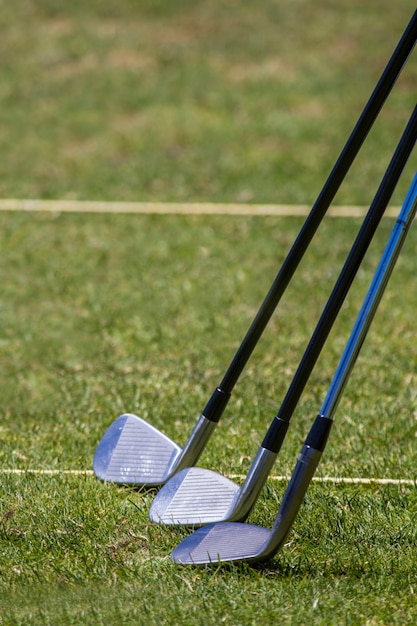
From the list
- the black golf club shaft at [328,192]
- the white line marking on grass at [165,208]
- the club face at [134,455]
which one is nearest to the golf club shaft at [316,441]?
the black golf club shaft at [328,192]

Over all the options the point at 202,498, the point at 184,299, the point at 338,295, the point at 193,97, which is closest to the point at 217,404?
the point at 202,498

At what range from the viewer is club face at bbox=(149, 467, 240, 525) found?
312 centimetres

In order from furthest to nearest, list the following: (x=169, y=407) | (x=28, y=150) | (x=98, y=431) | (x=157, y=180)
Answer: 1. (x=28, y=150)
2. (x=157, y=180)
3. (x=169, y=407)
4. (x=98, y=431)

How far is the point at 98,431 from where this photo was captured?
4262 millimetres

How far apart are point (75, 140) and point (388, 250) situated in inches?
262

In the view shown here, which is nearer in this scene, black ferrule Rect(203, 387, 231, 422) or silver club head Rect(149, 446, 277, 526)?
silver club head Rect(149, 446, 277, 526)

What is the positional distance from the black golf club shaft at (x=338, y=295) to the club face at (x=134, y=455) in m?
0.72

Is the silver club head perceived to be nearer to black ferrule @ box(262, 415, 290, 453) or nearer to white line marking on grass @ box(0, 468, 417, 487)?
black ferrule @ box(262, 415, 290, 453)

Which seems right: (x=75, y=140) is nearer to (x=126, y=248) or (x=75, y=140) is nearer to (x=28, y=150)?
(x=28, y=150)

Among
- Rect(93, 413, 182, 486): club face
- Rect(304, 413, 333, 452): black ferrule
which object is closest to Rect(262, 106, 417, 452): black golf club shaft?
Rect(304, 413, 333, 452): black ferrule

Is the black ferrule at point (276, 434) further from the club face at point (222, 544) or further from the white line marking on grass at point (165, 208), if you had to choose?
the white line marking on grass at point (165, 208)

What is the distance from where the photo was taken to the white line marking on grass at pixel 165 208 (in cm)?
736

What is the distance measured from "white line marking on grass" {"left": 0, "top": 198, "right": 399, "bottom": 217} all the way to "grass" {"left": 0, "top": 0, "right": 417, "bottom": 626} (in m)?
0.15

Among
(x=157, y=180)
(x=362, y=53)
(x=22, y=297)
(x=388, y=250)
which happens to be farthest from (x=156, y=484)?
(x=362, y=53)
